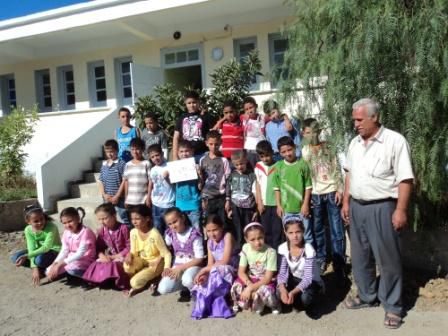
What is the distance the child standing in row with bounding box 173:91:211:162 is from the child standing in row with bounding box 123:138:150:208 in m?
0.51

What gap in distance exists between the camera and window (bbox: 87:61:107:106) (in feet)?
40.3

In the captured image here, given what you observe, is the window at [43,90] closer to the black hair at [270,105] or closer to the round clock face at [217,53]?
the round clock face at [217,53]

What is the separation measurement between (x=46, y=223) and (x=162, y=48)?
6.40 m

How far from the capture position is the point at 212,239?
15.8 feet

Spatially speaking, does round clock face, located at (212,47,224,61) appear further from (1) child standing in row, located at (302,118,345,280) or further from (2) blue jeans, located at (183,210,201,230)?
(1) child standing in row, located at (302,118,345,280)

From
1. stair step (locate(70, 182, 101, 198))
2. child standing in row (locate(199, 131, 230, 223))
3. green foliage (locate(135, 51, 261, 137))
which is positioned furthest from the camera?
stair step (locate(70, 182, 101, 198))

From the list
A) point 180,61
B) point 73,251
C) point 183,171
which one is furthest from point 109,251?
point 180,61

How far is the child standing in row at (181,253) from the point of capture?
15.9 ft

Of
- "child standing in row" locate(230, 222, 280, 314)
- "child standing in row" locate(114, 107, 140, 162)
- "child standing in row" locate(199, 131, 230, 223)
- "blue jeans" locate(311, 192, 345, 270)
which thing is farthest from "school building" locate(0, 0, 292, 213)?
"child standing in row" locate(230, 222, 280, 314)

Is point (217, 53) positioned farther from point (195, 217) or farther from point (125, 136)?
point (195, 217)

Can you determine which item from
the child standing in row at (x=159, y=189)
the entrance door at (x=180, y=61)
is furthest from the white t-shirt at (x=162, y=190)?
the entrance door at (x=180, y=61)

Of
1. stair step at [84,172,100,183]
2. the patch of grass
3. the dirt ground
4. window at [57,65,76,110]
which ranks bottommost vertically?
the dirt ground

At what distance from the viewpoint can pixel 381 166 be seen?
12.5 ft

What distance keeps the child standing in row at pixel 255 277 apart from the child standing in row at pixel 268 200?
63 cm
